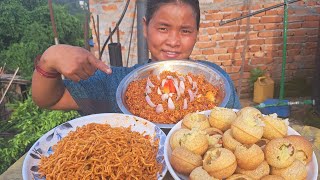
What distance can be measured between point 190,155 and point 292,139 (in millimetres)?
499

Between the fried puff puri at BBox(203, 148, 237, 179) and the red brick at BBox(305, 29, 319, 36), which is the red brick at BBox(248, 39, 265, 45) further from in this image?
the fried puff puri at BBox(203, 148, 237, 179)

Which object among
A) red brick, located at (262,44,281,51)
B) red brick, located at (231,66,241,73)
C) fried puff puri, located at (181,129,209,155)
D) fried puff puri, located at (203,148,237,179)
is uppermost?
fried puff puri, located at (181,129,209,155)

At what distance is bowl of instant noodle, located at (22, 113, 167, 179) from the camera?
1.61 m

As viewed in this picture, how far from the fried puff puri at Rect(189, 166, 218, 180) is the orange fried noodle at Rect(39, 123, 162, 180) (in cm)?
30

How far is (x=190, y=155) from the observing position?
1.43m

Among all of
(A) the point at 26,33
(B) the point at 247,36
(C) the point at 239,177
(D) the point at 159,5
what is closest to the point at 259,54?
(B) the point at 247,36

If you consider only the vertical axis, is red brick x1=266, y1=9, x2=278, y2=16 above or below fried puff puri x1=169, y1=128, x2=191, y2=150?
above

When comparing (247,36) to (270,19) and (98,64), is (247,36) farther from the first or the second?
(98,64)

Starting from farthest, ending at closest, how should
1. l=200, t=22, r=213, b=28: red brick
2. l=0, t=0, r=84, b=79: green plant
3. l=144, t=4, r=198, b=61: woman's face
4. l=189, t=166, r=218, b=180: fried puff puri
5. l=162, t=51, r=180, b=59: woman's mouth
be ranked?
l=0, t=0, r=84, b=79: green plant, l=200, t=22, r=213, b=28: red brick, l=162, t=51, r=180, b=59: woman's mouth, l=144, t=4, r=198, b=61: woman's face, l=189, t=166, r=218, b=180: fried puff puri

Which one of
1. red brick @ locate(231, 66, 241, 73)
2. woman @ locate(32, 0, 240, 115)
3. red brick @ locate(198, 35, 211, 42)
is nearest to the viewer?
woman @ locate(32, 0, 240, 115)

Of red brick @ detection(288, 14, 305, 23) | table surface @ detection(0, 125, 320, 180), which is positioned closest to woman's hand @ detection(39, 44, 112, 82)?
table surface @ detection(0, 125, 320, 180)

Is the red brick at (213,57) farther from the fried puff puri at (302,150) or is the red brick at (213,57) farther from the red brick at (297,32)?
the fried puff puri at (302,150)

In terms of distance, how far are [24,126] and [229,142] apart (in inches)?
181

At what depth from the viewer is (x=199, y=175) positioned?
1.35m
